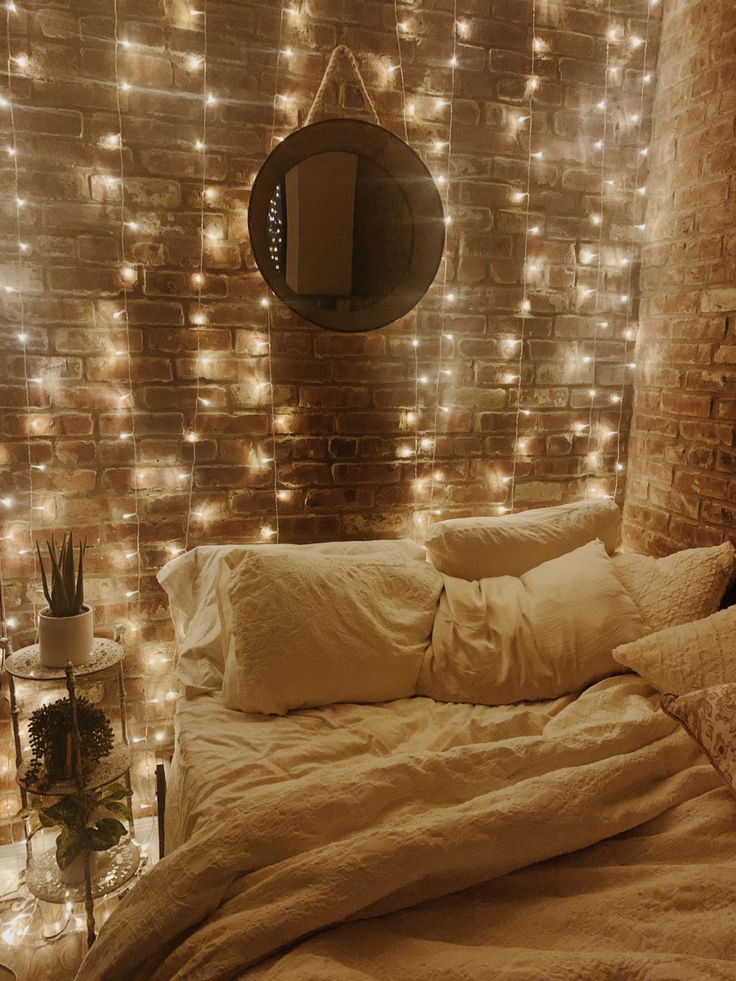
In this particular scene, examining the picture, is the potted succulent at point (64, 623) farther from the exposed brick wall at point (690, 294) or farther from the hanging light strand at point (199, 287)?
the exposed brick wall at point (690, 294)

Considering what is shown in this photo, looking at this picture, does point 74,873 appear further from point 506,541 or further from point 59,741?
point 506,541

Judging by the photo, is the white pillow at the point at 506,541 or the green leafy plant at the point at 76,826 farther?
the white pillow at the point at 506,541

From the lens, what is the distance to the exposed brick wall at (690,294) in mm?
2350

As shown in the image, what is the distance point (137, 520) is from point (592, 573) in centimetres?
143

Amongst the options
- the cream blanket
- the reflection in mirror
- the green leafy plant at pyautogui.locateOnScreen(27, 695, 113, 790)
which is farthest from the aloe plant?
the reflection in mirror

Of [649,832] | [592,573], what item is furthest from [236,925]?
[592,573]

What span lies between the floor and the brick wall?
0.56 m

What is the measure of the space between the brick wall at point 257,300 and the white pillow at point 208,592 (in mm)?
140

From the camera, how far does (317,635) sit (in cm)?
195

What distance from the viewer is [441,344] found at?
2590mm

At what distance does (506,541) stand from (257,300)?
3.66 ft

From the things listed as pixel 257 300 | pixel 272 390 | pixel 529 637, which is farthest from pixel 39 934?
pixel 257 300

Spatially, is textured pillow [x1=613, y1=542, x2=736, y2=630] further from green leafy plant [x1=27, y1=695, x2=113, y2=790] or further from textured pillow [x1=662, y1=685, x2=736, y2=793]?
green leafy plant [x1=27, y1=695, x2=113, y2=790]

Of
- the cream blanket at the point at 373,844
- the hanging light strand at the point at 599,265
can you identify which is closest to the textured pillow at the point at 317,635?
the cream blanket at the point at 373,844
